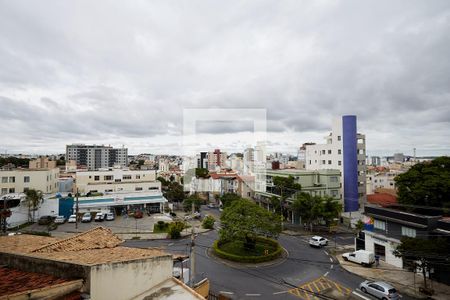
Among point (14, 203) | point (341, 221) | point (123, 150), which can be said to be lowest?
point (341, 221)

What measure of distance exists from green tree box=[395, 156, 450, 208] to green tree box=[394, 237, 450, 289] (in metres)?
7.20

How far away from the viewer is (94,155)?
305 feet

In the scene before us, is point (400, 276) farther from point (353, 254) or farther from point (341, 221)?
point (341, 221)

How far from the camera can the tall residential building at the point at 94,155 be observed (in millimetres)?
90500

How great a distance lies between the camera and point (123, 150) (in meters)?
99.9

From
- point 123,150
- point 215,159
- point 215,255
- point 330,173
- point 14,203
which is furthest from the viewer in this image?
point 123,150

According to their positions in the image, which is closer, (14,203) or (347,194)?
(14,203)

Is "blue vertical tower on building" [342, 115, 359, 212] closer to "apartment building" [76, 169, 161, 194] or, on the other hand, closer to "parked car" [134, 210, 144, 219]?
"parked car" [134, 210, 144, 219]

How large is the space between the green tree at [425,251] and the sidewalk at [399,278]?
61cm

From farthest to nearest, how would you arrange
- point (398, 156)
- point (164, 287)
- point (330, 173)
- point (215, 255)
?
1. point (398, 156)
2. point (330, 173)
3. point (215, 255)
4. point (164, 287)

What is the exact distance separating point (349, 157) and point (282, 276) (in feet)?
70.1

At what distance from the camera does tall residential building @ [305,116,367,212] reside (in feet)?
105

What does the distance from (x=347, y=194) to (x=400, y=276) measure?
17.6 meters

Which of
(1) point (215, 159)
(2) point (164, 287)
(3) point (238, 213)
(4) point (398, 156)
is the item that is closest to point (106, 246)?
(2) point (164, 287)
